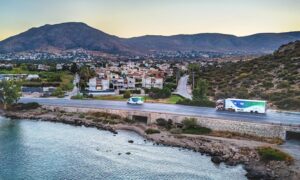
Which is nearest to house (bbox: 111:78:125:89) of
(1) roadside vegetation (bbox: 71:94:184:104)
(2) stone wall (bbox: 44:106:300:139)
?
(1) roadside vegetation (bbox: 71:94:184:104)

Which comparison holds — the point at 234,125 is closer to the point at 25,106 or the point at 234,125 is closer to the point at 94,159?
the point at 94,159

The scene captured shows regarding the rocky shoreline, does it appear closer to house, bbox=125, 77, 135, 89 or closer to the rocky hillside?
the rocky hillside

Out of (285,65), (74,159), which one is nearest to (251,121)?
(74,159)

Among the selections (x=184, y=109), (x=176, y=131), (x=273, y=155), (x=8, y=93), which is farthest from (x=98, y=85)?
(x=273, y=155)

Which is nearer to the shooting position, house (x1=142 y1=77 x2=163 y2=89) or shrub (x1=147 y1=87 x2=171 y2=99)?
shrub (x1=147 y1=87 x2=171 y2=99)

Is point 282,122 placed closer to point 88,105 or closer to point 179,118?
point 179,118

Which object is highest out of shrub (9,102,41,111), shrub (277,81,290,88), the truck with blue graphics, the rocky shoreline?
shrub (277,81,290,88)
